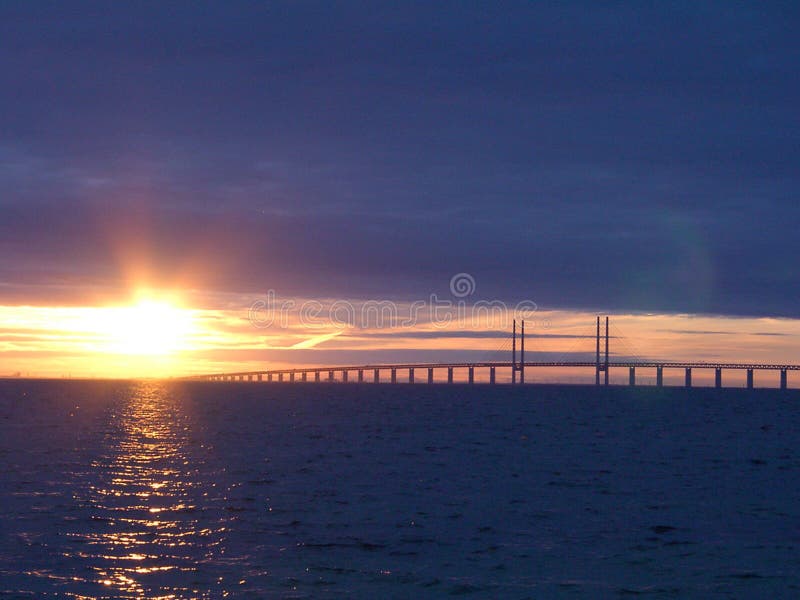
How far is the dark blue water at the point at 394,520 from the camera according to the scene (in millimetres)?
20203

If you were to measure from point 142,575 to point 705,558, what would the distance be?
12.4 metres

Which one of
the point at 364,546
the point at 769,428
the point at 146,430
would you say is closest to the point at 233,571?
the point at 364,546

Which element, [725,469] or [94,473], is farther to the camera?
[725,469]

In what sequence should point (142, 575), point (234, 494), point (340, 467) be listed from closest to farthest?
point (142, 575) < point (234, 494) < point (340, 467)

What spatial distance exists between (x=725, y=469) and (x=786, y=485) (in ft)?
17.9

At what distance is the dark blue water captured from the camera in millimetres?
20203

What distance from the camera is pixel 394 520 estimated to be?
27234 millimetres

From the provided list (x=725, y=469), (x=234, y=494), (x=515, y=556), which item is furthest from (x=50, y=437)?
(x=515, y=556)

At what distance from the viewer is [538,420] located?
83812 mm

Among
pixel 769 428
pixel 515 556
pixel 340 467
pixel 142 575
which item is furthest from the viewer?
pixel 769 428

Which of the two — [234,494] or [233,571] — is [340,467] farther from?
[233,571]

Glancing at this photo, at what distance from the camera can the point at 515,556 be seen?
74.7ft

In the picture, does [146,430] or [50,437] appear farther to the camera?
[146,430]

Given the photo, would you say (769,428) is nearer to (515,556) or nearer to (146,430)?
(146,430)
